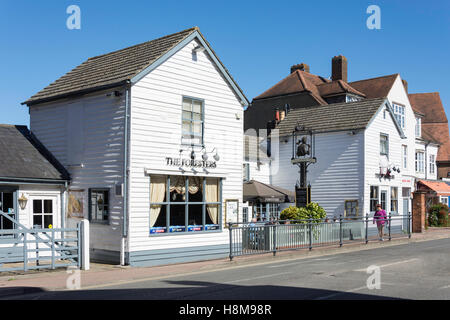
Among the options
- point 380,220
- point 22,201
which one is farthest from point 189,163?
point 380,220

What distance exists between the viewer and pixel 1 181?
15844 mm

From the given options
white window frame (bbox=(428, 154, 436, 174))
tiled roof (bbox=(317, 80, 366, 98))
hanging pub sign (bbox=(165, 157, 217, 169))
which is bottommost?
hanging pub sign (bbox=(165, 157, 217, 169))

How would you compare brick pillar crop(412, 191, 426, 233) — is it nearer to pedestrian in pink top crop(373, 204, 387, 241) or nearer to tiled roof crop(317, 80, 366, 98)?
pedestrian in pink top crop(373, 204, 387, 241)

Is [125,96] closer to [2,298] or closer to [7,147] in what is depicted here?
[7,147]

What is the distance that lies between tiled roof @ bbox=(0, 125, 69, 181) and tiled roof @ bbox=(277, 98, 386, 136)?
16334mm

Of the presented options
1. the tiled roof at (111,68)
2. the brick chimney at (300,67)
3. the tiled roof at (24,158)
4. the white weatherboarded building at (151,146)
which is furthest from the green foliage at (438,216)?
the tiled roof at (24,158)

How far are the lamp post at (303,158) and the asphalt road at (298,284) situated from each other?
871cm

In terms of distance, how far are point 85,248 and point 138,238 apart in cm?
186

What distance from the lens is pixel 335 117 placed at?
30.1 m

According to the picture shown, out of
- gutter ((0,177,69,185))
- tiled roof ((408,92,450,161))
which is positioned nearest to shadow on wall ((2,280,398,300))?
gutter ((0,177,69,185))

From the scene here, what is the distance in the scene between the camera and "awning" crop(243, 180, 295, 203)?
2530 cm

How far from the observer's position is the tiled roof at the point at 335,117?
28.8 metres

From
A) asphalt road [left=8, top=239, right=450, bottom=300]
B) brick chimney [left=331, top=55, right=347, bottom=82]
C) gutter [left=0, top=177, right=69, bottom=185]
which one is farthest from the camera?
brick chimney [left=331, top=55, right=347, bottom=82]
